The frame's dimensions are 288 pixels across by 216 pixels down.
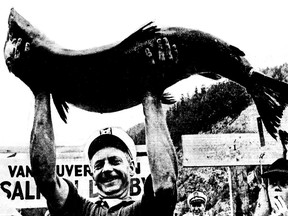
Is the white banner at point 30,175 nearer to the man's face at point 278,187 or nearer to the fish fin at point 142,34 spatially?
the man's face at point 278,187

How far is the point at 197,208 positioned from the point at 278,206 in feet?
2.61

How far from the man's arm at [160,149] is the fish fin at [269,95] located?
0.46 m

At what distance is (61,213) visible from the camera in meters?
2.74

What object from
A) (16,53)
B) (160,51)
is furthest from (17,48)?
(160,51)

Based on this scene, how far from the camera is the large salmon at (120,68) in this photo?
8.59ft

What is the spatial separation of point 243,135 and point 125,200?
23.0 ft

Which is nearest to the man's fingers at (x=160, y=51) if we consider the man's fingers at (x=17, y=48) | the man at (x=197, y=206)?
the man's fingers at (x=17, y=48)

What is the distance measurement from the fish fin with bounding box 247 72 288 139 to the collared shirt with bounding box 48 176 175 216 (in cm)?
64

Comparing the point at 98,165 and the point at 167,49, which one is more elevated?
the point at 167,49

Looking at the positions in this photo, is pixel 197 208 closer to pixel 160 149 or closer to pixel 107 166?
pixel 107 166

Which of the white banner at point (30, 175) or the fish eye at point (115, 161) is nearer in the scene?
the fish eye at point (115, 161)

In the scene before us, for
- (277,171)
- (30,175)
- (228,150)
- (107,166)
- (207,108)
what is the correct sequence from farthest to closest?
(207,108)
(228,150)
(30,175)
(277,171)
(107,166)

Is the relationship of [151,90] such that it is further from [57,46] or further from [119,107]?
[57,46]

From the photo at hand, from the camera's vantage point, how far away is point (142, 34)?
2.63 metres
